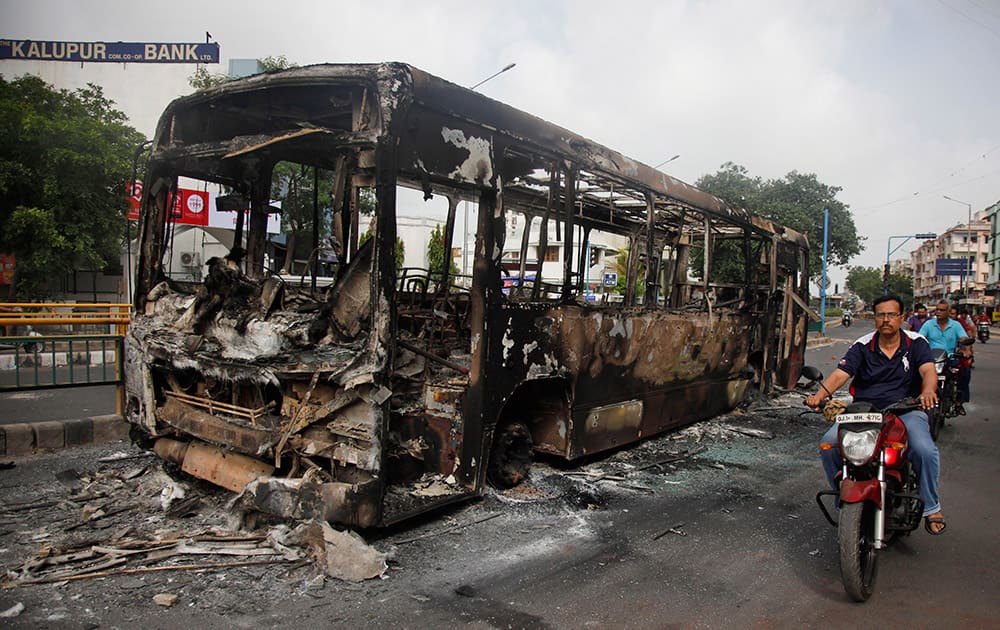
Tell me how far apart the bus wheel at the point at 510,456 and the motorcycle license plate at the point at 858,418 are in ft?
7.96

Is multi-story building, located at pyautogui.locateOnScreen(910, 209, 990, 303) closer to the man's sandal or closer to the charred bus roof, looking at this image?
the charred bus roof

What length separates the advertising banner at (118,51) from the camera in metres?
35.9

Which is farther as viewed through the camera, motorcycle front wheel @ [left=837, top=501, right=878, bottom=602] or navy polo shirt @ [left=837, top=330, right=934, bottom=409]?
navy polo shirt @ [left=837, top=330, right=934, bottom=409]

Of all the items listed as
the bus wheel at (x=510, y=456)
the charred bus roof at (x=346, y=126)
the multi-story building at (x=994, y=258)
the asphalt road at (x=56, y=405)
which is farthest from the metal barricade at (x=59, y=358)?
the multi-story building at (x=994, y=258)

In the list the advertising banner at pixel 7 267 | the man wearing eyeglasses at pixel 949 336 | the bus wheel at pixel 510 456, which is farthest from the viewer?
the advertising banner at pixel 7 267

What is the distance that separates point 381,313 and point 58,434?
15.2ft

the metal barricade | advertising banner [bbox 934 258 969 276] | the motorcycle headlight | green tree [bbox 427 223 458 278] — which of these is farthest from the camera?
advertising banner [bbox 934 258 969 276]

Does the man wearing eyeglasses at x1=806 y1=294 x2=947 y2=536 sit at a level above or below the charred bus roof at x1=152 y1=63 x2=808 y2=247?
below

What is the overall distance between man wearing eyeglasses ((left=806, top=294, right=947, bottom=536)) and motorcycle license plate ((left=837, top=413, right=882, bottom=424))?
0.12 metres

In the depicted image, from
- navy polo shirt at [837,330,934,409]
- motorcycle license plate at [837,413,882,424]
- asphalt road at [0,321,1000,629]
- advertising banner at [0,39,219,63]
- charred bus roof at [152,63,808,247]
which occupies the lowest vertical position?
asphalt road at [0,321,1000,629]

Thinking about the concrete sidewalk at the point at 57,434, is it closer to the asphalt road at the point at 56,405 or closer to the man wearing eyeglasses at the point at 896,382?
the asphalt road at the point at 56,405

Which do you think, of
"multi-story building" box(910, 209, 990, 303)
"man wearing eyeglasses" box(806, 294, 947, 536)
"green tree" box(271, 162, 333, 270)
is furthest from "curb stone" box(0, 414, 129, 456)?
"multi-story building" box(910, 209, 990, 303)

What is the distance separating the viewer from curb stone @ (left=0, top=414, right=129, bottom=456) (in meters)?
6.59

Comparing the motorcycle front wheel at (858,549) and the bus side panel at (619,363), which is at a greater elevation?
the bus side panel at (619,363)
